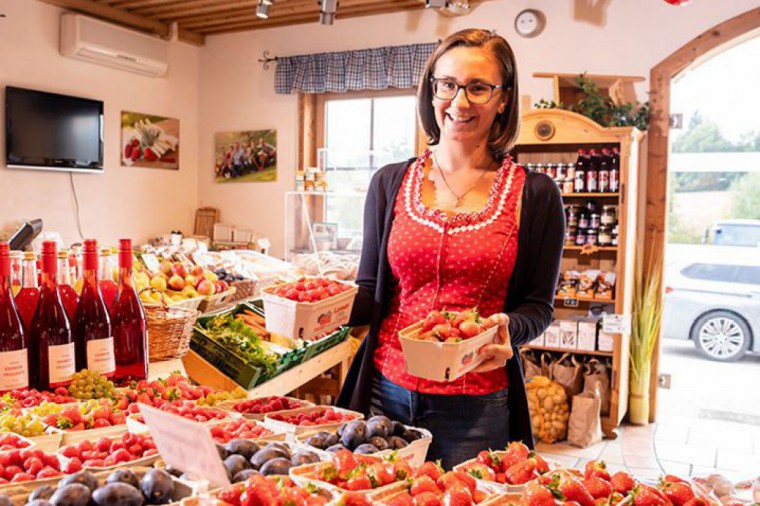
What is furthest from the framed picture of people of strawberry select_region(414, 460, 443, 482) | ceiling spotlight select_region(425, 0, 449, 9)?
strawberry select_region(414, 460, 443, 482)

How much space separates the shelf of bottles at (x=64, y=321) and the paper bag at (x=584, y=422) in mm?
3188

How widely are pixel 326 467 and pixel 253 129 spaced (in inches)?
228

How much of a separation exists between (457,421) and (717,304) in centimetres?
517

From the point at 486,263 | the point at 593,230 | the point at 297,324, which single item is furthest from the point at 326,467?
the point at 593,230

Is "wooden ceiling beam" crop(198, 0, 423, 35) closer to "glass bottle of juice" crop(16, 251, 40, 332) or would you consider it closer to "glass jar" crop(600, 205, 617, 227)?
"glass jar" crop(600, 205, 617, 227)

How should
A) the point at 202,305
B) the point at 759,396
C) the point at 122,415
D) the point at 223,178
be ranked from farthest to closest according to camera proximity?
1. the point at 223,178
2. the point at 759,396
3. the point at 202,305
4. the point at 122,415

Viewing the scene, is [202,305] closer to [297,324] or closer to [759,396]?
[297,324]

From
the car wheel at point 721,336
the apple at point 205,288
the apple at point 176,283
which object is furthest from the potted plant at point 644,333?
the apple at point 176,283

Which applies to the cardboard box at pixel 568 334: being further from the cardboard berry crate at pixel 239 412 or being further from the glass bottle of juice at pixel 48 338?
the glass bottle of juice at pixel 48 338

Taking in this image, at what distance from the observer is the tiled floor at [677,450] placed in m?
4.12

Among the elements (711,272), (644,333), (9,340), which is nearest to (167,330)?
(9,340)

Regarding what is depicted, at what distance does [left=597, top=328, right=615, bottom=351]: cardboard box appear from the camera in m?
4.66

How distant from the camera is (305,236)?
19.5 ft

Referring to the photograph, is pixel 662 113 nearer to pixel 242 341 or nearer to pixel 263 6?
pixel 263 6
